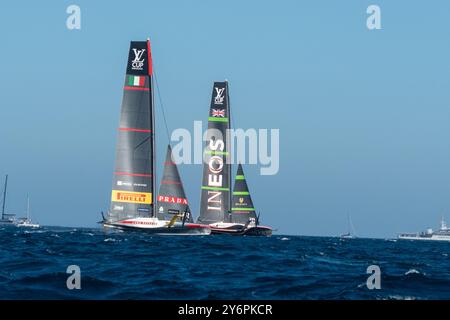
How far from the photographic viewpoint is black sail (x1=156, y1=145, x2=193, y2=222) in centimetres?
7206

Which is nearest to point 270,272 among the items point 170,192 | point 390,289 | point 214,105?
Result: point 390,289

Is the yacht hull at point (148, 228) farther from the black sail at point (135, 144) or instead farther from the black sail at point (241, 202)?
the black sail at point (241, 202)

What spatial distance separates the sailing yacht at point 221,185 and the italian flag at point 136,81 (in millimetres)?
21216

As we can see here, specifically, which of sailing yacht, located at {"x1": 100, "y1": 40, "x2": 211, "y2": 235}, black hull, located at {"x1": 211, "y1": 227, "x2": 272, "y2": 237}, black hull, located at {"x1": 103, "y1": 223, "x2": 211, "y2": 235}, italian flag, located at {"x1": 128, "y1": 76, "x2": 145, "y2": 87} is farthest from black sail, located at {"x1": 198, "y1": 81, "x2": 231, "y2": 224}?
italian flag, located at {"x1": 128, "y1": 76, "x2": 145, "y2": 87}

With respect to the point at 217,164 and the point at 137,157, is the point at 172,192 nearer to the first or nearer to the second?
the point at 137,157

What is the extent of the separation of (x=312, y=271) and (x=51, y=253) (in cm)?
1290

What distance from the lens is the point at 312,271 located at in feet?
91.2

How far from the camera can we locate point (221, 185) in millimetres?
89000

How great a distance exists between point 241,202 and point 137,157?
95.5ft

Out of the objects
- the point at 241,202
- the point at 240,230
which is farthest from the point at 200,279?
the point at 241,202

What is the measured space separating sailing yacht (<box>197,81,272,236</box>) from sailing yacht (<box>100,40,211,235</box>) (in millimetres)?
20373

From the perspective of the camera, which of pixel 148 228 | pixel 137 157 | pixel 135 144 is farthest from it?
pixel 148 228

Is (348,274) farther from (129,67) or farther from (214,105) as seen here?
(214,105)

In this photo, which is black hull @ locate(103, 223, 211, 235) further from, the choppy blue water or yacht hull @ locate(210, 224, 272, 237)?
the choppy blue water
